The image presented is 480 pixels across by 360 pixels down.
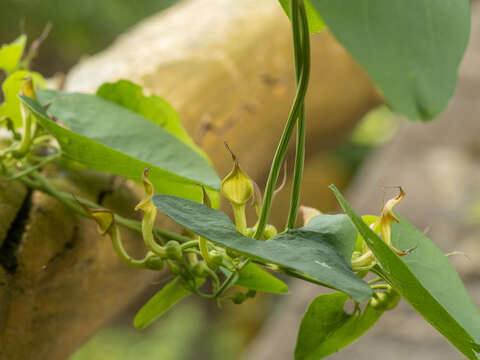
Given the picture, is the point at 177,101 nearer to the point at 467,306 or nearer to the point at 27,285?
the point at 27,285

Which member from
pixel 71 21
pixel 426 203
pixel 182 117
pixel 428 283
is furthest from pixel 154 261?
pixel 71 21

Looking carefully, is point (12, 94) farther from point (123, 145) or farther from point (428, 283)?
point (428, 283)

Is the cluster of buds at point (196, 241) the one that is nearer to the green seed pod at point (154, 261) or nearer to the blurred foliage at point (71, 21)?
the green seed pod at point (154, 261)

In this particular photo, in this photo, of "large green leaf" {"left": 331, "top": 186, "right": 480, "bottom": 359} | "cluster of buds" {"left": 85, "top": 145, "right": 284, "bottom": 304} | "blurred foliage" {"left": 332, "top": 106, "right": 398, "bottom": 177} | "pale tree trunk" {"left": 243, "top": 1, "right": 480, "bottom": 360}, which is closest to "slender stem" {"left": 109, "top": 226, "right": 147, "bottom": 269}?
"cluster of buds" {"left": 85, "top": 145, "right": 284, "bottom": 304}

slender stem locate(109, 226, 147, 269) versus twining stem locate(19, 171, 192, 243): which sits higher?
slender stem locate(109, 226, 147, 269)

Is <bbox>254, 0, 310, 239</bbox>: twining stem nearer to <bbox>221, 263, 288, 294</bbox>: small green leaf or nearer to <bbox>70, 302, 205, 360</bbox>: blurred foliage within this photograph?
<bbox>221, 263, 288, 294</bbox>: small green leaf

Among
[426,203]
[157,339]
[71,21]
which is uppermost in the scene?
[71,21]
